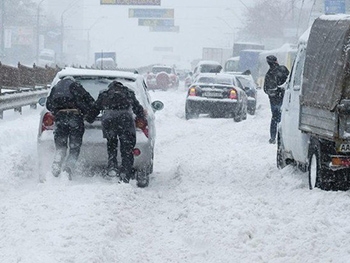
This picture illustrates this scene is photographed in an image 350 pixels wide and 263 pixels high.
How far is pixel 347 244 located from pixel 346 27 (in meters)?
3.33

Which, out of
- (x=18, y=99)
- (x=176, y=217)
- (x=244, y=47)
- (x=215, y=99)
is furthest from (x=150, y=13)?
(x=176, y=217)

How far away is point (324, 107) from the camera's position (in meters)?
9.61

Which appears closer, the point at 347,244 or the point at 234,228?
the point at 347,244

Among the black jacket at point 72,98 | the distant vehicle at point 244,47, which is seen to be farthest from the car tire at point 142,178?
the distant vehicle at point 244,47

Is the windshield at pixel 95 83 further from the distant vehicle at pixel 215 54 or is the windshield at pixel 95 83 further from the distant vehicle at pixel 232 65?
the distant vehicle at pixel 215 54

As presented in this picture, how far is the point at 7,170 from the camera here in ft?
38.2

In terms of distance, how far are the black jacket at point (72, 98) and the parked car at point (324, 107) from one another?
2.63 metres

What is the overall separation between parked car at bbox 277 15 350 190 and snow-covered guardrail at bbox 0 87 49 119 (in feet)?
30.6

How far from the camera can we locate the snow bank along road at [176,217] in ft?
22.8

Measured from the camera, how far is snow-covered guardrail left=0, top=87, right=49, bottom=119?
19.0 metres

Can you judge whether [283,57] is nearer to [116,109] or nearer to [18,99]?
[18,99]

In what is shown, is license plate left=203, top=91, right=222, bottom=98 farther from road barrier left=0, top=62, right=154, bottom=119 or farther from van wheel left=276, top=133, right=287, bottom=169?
van wheel left=276, top=133, right=287, bottom=169

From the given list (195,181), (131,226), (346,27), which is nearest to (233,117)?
(195,181)

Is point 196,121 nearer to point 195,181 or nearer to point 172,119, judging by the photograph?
point 172,119
